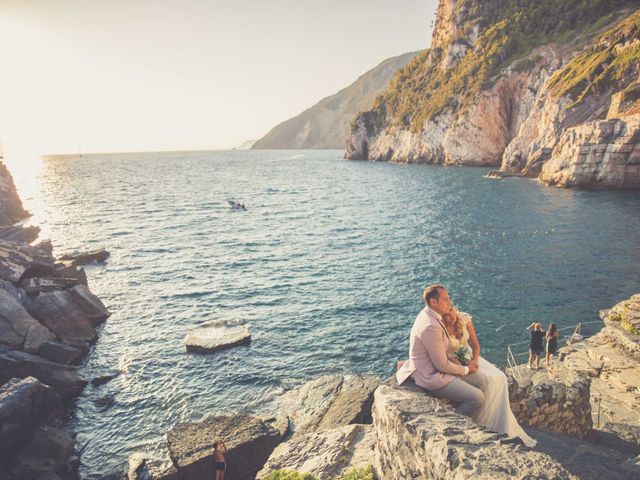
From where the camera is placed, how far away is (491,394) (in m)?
6.86

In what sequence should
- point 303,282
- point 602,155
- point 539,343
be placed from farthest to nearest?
point 602,155 → point 303,282 → point 539,343

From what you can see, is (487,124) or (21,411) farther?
(487,124)

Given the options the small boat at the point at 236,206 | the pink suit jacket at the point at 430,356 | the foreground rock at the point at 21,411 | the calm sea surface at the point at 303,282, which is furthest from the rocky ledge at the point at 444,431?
the small boat at the point at 236,206

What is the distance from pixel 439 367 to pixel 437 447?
1.73 metres

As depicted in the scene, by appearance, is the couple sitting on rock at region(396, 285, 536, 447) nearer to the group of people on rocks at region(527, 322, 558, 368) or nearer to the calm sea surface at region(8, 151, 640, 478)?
the group of people on rocks at region(527, 322, 558, 368)

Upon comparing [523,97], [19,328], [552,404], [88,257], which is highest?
[523,97]

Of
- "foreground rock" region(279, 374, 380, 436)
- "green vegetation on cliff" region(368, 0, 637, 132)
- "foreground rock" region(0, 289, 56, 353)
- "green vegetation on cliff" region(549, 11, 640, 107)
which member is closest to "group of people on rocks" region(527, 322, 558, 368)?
"foreground rock" region(279, 374, 380, 436)

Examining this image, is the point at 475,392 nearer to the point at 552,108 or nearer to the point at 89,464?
the point at 89,464

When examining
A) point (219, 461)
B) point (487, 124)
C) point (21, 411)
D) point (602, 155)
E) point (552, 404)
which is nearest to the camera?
point (552, 404)

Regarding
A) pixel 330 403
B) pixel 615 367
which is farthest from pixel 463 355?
pixel 615 367

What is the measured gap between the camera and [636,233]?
3625 centimetres

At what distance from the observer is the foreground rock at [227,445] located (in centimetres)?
1209

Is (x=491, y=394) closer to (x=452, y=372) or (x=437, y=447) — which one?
(x=452, y=372)

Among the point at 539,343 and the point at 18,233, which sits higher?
the point at 18,233
